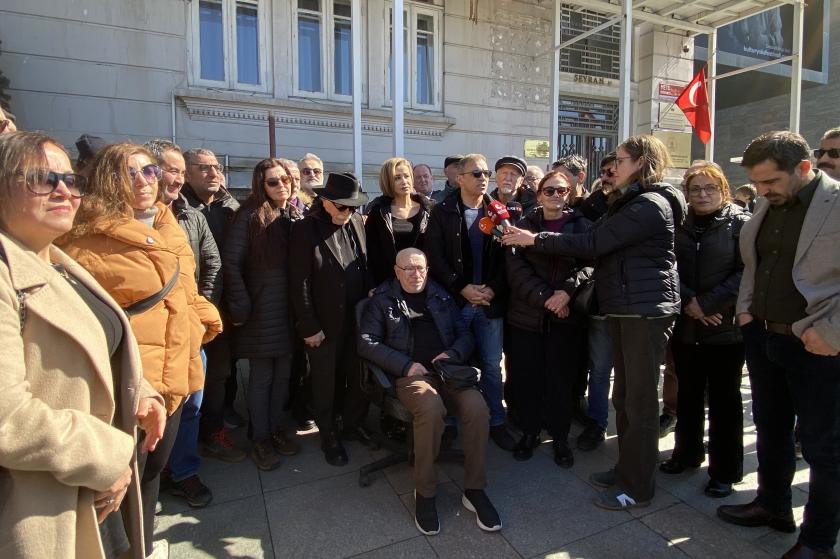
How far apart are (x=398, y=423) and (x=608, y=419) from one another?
172 cm

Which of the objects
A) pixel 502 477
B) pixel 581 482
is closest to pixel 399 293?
pixel 502 477

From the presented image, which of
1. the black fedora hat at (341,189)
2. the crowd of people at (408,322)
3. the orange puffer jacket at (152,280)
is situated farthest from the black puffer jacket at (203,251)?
the black fedora hat at (341,189)

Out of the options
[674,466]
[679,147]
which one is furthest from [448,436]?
[679,147]

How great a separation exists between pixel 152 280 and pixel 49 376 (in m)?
0.76

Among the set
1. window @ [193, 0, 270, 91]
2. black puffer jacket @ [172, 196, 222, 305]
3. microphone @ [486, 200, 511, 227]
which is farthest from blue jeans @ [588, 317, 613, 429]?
window @ [193, 0, 270, 91]

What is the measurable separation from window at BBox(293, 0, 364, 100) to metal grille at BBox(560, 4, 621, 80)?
4259mm

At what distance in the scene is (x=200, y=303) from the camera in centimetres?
275

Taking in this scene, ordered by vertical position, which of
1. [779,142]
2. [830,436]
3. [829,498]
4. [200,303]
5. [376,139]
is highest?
[376,139]

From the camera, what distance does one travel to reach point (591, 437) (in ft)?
12.0

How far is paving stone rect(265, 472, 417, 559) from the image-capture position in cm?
257

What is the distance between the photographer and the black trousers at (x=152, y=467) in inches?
86.0

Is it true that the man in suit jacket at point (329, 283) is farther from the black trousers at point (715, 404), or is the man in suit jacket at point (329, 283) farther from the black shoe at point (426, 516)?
the black trousers at point (715, 404)

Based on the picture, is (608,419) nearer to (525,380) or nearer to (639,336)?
(525,380)

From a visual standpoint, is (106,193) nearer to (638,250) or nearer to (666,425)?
(638,250)
